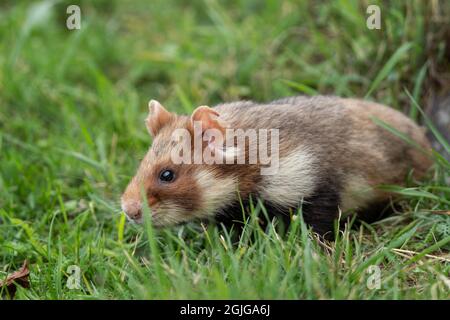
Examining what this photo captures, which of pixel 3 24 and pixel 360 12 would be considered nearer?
pixel 360 12

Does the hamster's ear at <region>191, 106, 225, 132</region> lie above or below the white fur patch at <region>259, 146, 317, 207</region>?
above

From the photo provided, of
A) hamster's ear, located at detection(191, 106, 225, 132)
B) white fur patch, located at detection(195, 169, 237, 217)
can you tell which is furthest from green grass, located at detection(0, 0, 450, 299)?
hamster's ear, located at detection(191, 106, 225, 132)

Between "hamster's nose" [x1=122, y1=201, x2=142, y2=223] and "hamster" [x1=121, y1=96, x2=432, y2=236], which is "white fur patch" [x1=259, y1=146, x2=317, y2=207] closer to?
"hamster" [x1=121, y1=96, x2=432, y2=236]

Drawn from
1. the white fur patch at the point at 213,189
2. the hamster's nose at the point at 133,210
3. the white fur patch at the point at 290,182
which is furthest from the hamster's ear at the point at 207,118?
the hamster's nose at the point at 133,210

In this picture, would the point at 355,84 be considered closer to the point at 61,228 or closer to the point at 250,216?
the point at 250,216

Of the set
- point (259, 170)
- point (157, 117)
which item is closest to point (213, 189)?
point (259, 170)
